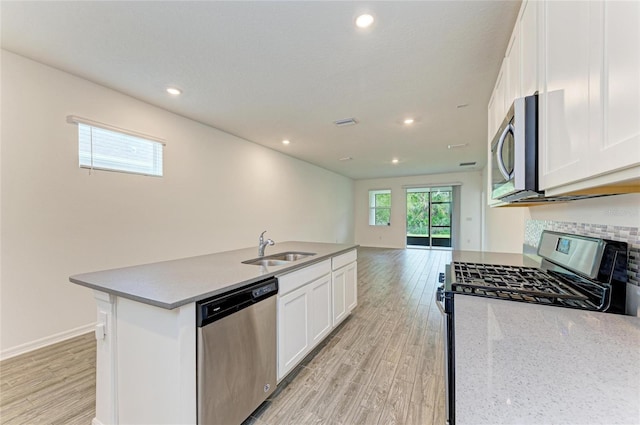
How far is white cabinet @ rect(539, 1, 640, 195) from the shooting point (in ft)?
1.80

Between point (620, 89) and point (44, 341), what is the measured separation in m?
3.94

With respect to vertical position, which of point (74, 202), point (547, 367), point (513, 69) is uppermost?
point (513, 69)

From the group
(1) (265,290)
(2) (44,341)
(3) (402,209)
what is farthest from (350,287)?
(3) (402,209)

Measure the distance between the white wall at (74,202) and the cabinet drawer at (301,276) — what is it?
7.18ft

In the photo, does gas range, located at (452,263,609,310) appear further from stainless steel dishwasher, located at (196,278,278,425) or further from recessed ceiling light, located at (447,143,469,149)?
recessed ceiling light, located at (447,143,469,149)

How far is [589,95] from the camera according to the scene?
70cm

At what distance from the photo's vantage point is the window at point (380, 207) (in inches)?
358

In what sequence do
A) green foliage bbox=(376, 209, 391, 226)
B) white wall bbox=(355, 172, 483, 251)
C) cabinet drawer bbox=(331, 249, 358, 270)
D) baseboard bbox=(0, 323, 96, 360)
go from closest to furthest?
baseboard bbox=(0, 323, 96, 360)
cabinet drawer bbox=(331, 249, 358, 270)
white wall bbox=(355, 172, 483, 251)
green foliage bbox=(376, 209, 391, 226)

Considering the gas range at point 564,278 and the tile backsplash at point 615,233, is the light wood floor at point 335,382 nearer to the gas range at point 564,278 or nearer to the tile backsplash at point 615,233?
the gas range at point 564,278

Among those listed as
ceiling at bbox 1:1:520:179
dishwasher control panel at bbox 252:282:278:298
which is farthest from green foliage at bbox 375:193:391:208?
dishwasher control panel at bbox 252:282:278:298

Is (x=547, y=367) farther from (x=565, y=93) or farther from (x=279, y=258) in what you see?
(x=279, y=258)

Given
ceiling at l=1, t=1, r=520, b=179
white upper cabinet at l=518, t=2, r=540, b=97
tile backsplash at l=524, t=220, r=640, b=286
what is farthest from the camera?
ceiling at l=1, t=1, r=520, b=179

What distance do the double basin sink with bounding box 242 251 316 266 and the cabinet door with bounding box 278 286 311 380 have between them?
408 mm

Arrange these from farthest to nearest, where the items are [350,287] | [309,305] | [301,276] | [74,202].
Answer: [350,287]
[74,202]
[309,305]
[301,276]
